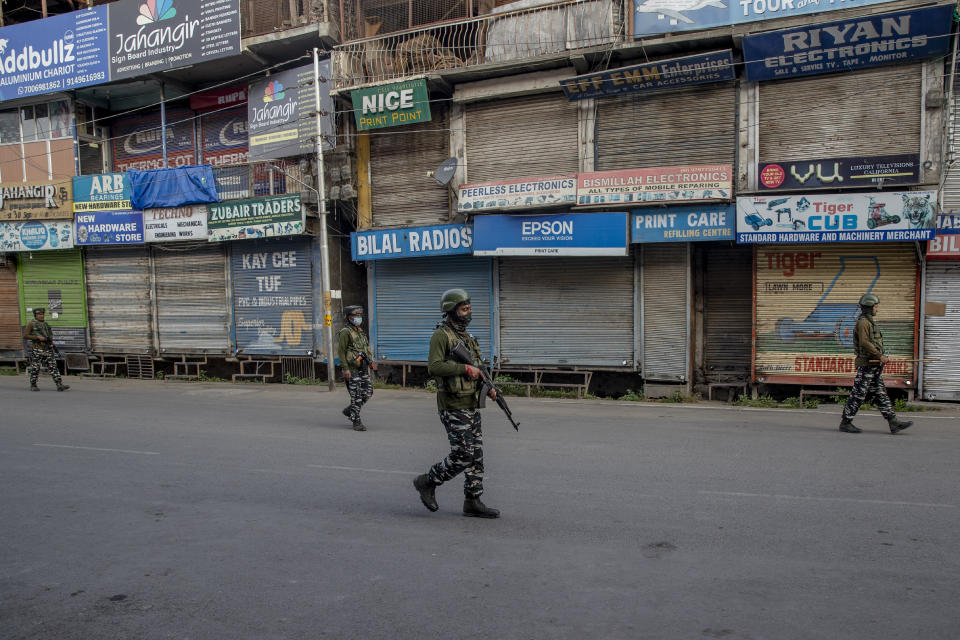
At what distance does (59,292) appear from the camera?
19.7 meters

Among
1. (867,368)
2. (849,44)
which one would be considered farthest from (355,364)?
(849,44)

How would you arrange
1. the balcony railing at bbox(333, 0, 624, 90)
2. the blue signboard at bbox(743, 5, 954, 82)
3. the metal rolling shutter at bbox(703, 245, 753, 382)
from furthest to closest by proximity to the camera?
the balcony railing at bbox(333, 0, 624, 90) → the metal rolling shutter at bbox(703, 245, 753, 382) → the blue signboard at bbox(743, 5, 954, 82)

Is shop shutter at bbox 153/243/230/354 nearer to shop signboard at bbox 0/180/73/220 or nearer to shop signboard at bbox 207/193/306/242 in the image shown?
shop signboard at bbox 207/193/306/242

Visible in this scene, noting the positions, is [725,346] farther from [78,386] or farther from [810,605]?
[78,386]

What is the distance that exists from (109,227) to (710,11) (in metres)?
15.4

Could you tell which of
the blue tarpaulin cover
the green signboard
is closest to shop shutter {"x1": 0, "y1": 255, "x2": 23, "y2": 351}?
the blue tarpaulin cover

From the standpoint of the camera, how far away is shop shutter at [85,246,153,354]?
738 inches

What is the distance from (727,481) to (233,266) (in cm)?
1432

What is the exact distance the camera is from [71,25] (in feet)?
60.2

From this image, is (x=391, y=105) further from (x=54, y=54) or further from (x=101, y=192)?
(x=54, y=54)

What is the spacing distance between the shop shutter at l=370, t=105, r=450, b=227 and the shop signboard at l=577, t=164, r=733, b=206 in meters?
3.47

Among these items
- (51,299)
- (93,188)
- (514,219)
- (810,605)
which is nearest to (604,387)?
(514,219)

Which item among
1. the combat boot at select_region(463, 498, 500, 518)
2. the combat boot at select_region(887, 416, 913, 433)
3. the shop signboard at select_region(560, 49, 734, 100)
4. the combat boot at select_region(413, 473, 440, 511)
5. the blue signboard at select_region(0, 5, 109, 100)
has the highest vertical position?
the blue signboard at select_region(0, 5, 109, 100)

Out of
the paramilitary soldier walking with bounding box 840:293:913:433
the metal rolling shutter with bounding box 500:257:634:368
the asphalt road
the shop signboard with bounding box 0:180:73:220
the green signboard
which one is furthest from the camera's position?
the shop signboard with bounding box 0:180:73:220
